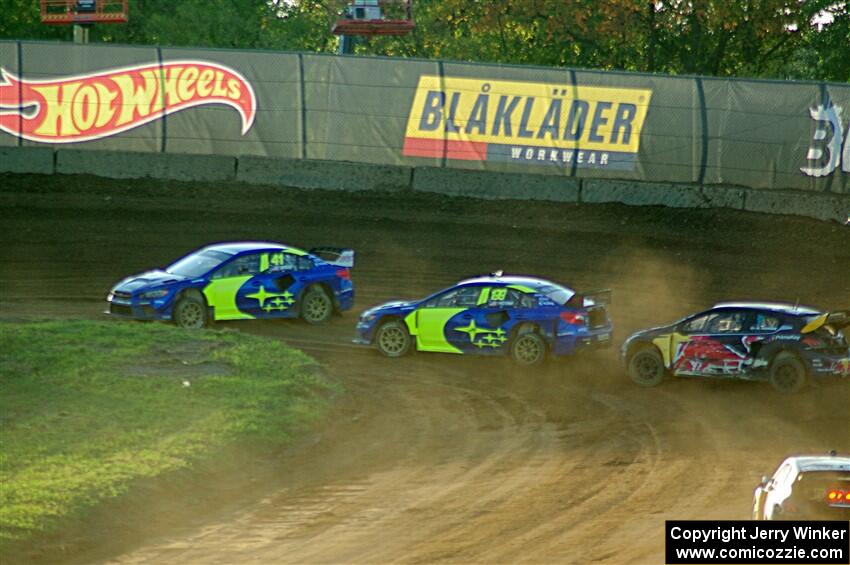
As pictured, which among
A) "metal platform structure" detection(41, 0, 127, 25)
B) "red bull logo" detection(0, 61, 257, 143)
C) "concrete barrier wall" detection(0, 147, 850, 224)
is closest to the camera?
"concrete barrier wall" detection(0, 147, 850, 224)

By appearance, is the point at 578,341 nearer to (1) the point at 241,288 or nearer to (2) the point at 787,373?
(2) the point at 787,373

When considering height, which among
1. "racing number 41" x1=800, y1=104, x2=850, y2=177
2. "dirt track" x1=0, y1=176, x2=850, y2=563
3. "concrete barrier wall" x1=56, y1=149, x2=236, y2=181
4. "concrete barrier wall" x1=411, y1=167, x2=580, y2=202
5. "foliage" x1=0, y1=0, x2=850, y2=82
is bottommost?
"dirt track" x1=0, y1=176, x2=850, y2=563

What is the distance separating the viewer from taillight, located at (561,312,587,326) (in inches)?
826

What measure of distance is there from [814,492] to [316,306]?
14.3 meters

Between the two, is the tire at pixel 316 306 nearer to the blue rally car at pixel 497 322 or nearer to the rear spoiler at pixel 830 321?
the blue rally car at pixel 497 322

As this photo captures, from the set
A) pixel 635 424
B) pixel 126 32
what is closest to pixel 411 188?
pixel 635 424

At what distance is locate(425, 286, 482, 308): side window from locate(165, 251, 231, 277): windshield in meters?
3.86

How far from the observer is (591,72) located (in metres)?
31.7

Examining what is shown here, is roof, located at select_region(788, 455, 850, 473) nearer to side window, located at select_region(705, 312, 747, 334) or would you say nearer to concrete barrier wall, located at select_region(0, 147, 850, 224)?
side window, located at select_region(705, 312, 747, 334)

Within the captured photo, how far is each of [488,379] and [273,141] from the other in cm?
1381

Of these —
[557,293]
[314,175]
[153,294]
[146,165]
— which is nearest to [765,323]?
[557,293]

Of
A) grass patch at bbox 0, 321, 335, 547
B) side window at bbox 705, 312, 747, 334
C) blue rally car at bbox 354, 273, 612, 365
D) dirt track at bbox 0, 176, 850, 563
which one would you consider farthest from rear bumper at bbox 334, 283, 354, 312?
side window at bbox 705, 312, 747, 334

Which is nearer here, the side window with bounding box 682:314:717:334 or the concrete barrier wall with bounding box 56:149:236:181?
the side window with bounding box 682:314:717:334

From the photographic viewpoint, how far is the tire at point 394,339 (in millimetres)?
21953
